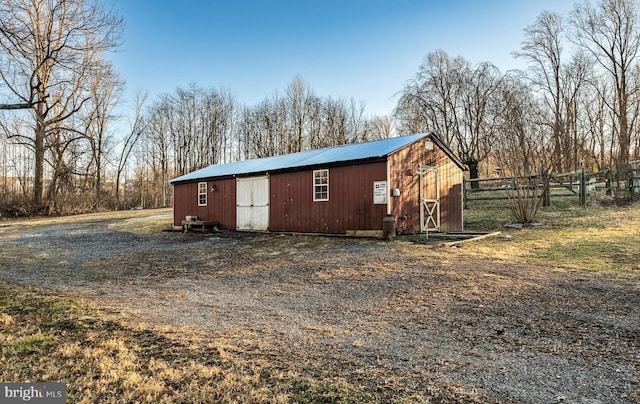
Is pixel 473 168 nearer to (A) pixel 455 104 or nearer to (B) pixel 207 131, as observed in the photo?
(A) pixel 455 104

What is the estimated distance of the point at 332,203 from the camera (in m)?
12.6

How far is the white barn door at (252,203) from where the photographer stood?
1456 cm

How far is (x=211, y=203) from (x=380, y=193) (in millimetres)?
8531

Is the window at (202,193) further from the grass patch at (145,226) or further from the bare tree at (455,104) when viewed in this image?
the bare tree at (455,104)

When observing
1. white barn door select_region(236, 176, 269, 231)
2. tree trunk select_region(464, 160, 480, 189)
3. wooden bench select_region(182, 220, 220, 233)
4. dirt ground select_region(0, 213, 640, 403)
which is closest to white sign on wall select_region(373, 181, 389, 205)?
dirt ground select_region(0, 213, 640, 403)

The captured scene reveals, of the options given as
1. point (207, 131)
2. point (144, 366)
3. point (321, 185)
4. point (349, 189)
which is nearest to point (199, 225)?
point (321, 185)

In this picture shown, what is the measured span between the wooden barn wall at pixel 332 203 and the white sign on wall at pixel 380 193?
0.11 m

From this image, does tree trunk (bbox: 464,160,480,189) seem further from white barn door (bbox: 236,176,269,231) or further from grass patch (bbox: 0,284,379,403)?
grass patch (bbox: 0,284,379,403)

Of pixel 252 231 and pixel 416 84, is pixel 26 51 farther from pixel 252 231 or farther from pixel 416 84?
pixel 416 84

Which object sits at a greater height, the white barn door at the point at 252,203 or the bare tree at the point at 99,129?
the bare tree at the point at 99,129

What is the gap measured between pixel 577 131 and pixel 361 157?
22434 mm

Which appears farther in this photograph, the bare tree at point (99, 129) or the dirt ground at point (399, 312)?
the bare tree at point (99, 129)

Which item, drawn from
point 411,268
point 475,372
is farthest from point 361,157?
point 475,372

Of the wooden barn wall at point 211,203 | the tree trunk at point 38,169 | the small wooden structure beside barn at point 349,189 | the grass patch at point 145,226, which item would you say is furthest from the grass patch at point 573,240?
the tree trunk at point 38,169
